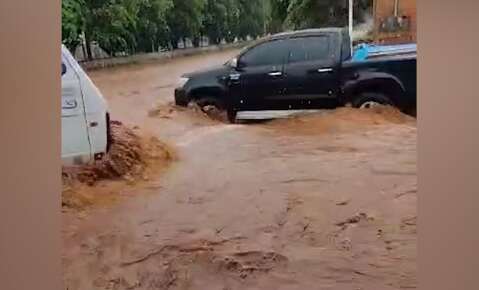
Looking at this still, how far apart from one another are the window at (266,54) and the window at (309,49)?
4cm

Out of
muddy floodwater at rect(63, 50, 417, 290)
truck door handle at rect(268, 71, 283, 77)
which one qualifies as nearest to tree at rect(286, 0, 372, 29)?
truck door handle at rect(268, 71, 283, 77)

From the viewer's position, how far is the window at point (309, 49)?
2.14 metres

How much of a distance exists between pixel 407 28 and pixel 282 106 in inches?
19.6

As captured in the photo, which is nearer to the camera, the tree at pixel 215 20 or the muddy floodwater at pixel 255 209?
the muddy floodwater at pixel 255 209

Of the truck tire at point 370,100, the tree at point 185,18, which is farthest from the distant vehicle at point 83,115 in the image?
the truck tire at point 370,100

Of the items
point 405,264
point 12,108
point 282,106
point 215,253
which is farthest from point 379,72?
point 12,108

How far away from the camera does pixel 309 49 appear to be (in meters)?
2.14

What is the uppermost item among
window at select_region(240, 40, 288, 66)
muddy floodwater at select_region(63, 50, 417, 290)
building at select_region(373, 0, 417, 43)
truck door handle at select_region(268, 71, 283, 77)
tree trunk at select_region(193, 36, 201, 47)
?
building at select_region(373, 0, 417, 43)

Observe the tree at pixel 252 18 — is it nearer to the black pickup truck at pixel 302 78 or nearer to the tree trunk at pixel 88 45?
the black pickup truck at pixel 302 78

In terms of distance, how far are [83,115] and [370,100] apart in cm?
100

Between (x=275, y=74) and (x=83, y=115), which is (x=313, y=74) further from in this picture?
(x=83, y=115)

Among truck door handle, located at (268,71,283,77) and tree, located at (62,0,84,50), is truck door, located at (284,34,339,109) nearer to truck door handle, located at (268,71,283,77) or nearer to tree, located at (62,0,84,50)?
truck door handle, located at (268,71,283,77)

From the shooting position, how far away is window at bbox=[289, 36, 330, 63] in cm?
214

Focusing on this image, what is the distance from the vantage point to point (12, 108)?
2098mm
